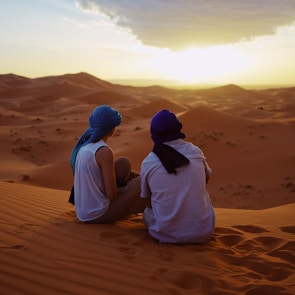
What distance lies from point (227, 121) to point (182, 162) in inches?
602

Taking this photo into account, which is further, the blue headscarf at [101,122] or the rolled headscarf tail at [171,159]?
the blue headscarf at [101,122]

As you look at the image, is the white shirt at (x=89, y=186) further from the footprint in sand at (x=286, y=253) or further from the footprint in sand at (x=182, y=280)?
the footprint in sand at (x=286, y=253)

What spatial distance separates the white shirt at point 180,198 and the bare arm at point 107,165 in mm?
443

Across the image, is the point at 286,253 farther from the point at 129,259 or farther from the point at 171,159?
the point at 129,259

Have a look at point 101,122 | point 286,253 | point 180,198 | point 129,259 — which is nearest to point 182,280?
point 129,259

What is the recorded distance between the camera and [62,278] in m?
3.08

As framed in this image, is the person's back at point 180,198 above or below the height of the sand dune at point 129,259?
above

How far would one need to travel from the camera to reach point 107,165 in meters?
4.32

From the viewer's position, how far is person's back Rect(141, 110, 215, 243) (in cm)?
394

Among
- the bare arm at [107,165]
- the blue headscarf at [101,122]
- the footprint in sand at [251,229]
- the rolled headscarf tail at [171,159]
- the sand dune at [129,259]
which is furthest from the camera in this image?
the footprint in sand at [251,229]

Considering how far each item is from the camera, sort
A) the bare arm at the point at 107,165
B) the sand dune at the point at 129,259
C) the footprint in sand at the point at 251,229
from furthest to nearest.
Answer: the footprint in sand at the point at 251,229
the bare arm at the point at 107,165
the sand dune at the point at 129,259

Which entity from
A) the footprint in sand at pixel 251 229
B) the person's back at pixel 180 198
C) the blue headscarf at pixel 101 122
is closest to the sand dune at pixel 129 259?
the footprint in sand at pixel 251 229

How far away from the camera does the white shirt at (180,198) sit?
3936mm

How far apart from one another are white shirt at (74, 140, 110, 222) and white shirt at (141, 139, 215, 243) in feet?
2.06
